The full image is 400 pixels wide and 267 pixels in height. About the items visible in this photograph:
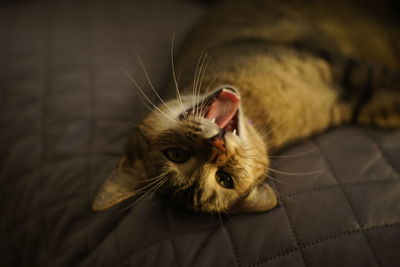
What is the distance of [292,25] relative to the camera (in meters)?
1.40

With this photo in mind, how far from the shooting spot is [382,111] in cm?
115

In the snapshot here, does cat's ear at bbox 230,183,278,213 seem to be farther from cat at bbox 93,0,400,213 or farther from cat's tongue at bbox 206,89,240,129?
cat's tongue at bbox 206,89,240,129

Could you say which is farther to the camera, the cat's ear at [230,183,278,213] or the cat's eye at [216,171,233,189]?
the cat's eye at [216,171,233,189]

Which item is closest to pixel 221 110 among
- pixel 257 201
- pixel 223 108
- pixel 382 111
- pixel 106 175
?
pixel 223 108

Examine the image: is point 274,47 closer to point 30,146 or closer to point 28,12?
point 30,146

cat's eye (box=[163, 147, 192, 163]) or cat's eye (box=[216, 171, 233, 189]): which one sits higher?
cat's eye (box=[163, 147, 192, 163])

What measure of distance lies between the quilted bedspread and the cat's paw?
0.05 m

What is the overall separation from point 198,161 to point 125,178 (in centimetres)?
21

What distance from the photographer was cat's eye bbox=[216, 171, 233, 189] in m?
0.93

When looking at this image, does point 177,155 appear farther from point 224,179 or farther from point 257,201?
point 257,201

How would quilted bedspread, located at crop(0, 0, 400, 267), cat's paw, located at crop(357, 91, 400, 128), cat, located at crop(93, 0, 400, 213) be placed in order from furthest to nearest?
cat's paw, located at crop(357, 91, 400, 128) → cat, located at crop(93, 0, 400, 213) → quilted bedspread, located at crop(0, 0, 400, 267)

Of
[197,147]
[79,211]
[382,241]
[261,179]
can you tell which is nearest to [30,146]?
[79,211]

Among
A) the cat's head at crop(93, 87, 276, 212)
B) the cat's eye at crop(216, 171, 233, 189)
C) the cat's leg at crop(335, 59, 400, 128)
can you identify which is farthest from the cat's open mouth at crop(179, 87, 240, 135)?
the cat's leg at crop(335, 59, 400, 128)

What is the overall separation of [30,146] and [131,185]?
0.40 m
